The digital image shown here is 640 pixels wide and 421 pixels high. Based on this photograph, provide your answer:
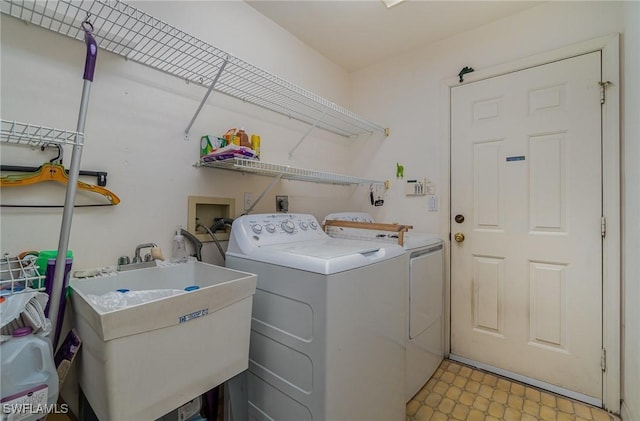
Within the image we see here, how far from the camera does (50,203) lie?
111cm

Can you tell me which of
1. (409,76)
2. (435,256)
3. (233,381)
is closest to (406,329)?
(435,256)

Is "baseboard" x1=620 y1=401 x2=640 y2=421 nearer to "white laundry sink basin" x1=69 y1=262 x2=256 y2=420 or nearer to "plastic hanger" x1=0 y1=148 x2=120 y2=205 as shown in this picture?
"white laundry sink basin" x1=69 y1=262 x2=256 y2=420

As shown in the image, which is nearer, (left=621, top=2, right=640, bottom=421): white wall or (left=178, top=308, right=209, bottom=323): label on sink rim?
(left=178, top=308, right=209, bottom=323): label on sink rim

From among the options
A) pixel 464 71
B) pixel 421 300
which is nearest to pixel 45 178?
pixel 421 300

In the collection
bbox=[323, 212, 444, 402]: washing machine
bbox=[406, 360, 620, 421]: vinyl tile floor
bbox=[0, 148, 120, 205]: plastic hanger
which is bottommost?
bbox=[406, 360, 620, 421]: vinyl tile floor

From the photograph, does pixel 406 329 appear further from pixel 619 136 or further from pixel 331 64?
pixel 331 64

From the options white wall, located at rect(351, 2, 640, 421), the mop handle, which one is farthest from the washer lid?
white wall, located at rect(351, 2, 640, 421)

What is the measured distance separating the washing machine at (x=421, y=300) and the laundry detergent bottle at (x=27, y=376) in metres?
1.49

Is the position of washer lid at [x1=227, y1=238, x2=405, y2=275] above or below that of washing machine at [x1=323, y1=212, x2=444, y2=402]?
above

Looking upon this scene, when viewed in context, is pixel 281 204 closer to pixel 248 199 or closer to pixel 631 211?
pixel 248 199

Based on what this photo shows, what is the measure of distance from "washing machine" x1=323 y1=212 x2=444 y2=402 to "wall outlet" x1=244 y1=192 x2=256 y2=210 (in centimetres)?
59

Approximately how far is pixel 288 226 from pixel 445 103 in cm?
161

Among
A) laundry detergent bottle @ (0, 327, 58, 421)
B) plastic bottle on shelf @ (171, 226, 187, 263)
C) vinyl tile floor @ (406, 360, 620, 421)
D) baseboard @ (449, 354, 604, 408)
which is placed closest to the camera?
laundry detergent bottle @ (0, 327, 58, 421)

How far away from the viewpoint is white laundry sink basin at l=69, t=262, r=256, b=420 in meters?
0.74
